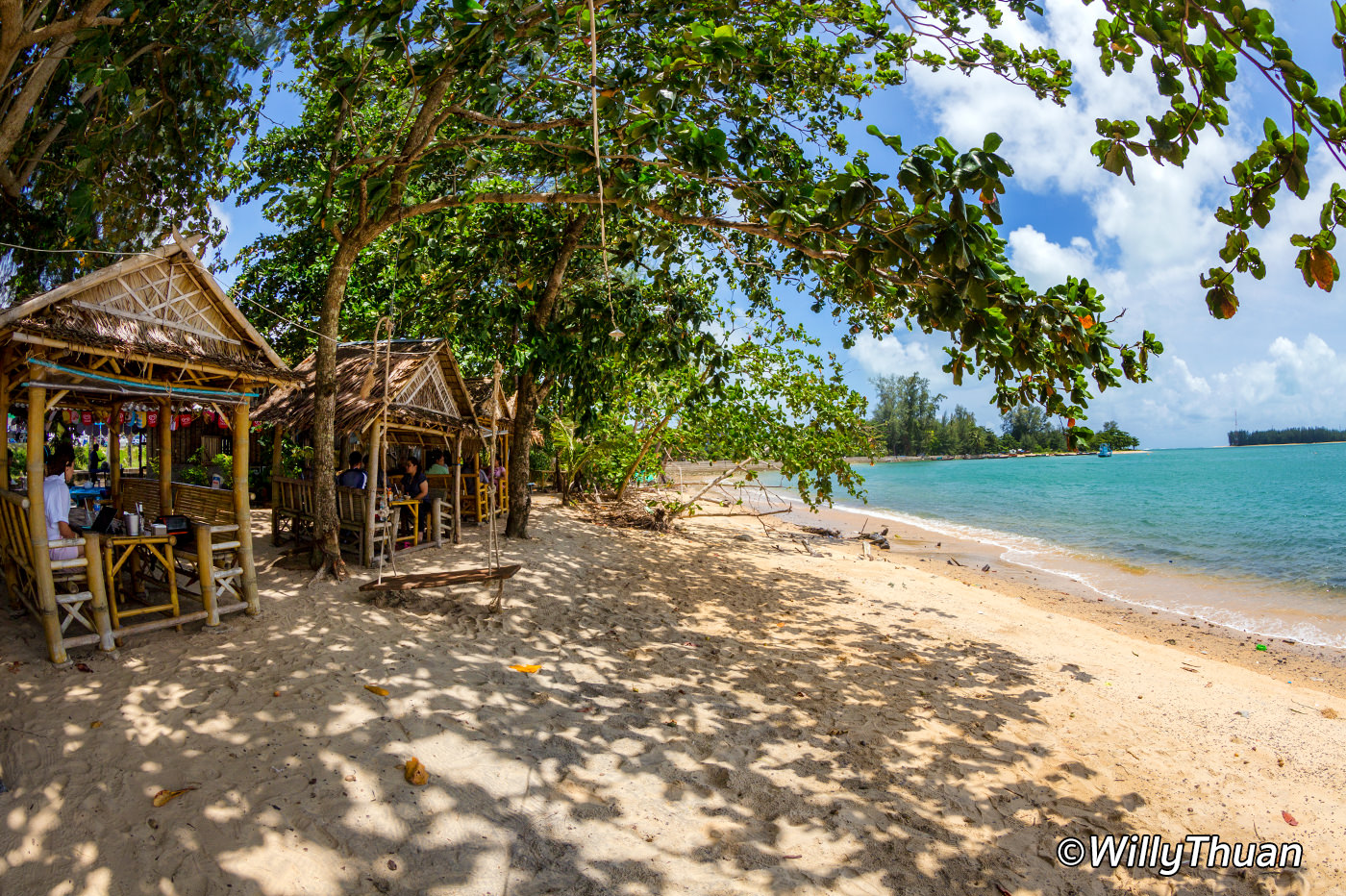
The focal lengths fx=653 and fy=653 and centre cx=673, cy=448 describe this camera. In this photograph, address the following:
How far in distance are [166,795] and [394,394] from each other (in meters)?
5.83

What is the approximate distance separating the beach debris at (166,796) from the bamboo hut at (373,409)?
481 centimetres

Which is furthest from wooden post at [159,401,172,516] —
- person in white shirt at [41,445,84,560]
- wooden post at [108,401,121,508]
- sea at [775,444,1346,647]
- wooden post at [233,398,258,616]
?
sea at [775,444,1346,647]

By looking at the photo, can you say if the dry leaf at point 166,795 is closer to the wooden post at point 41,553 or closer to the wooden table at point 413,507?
the wooden post at point 41,553

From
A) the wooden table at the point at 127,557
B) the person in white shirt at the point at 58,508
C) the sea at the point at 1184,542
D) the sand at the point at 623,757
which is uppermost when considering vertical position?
the person in white shirt at the point at 58,508

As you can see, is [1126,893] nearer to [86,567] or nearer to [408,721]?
[408,721]

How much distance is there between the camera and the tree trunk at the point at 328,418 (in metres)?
7.14

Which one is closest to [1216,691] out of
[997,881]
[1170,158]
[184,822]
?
[997,881]

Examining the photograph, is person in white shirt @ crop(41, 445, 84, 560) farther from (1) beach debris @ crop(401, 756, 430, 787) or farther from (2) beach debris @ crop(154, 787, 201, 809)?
(1) beach debris @ crop(401, 756, 430, 787)

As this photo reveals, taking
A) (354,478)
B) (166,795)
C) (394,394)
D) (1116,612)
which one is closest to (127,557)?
(166,795)

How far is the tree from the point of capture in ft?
16.9

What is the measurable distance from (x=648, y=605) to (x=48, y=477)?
18.1 feet

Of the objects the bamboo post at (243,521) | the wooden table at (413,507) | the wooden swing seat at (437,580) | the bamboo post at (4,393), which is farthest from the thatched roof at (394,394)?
the bamboo post at (4,393)

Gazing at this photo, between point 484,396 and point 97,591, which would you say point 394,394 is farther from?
point 484,396

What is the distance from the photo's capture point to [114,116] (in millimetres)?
6781
